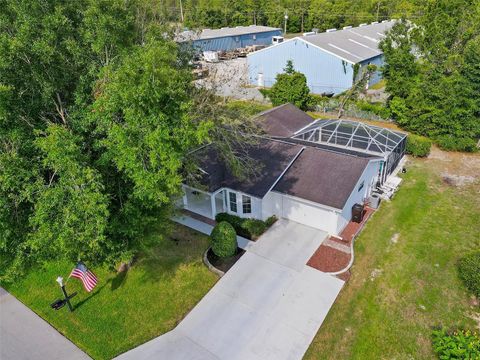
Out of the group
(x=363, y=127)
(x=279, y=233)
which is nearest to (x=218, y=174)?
(x=279, y=233)

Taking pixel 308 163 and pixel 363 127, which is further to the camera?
pixel 363 127

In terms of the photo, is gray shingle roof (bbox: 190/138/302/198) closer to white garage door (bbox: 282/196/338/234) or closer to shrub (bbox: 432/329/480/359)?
white garage door (bbox: 282/196/338/234)

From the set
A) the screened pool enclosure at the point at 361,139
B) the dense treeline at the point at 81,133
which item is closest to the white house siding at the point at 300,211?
the screened pool enclosure at the point at 361,139

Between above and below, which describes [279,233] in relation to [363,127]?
below

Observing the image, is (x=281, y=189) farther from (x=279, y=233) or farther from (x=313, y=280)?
(x=313, y=280)

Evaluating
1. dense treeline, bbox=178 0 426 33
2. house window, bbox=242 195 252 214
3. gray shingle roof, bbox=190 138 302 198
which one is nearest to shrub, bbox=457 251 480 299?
gray shingle roof, bbox=190 138 302 198

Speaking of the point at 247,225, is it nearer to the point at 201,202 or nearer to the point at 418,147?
the point at 201,202

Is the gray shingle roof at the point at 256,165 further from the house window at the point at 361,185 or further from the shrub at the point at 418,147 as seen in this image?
the shrub at the point at 418,147
